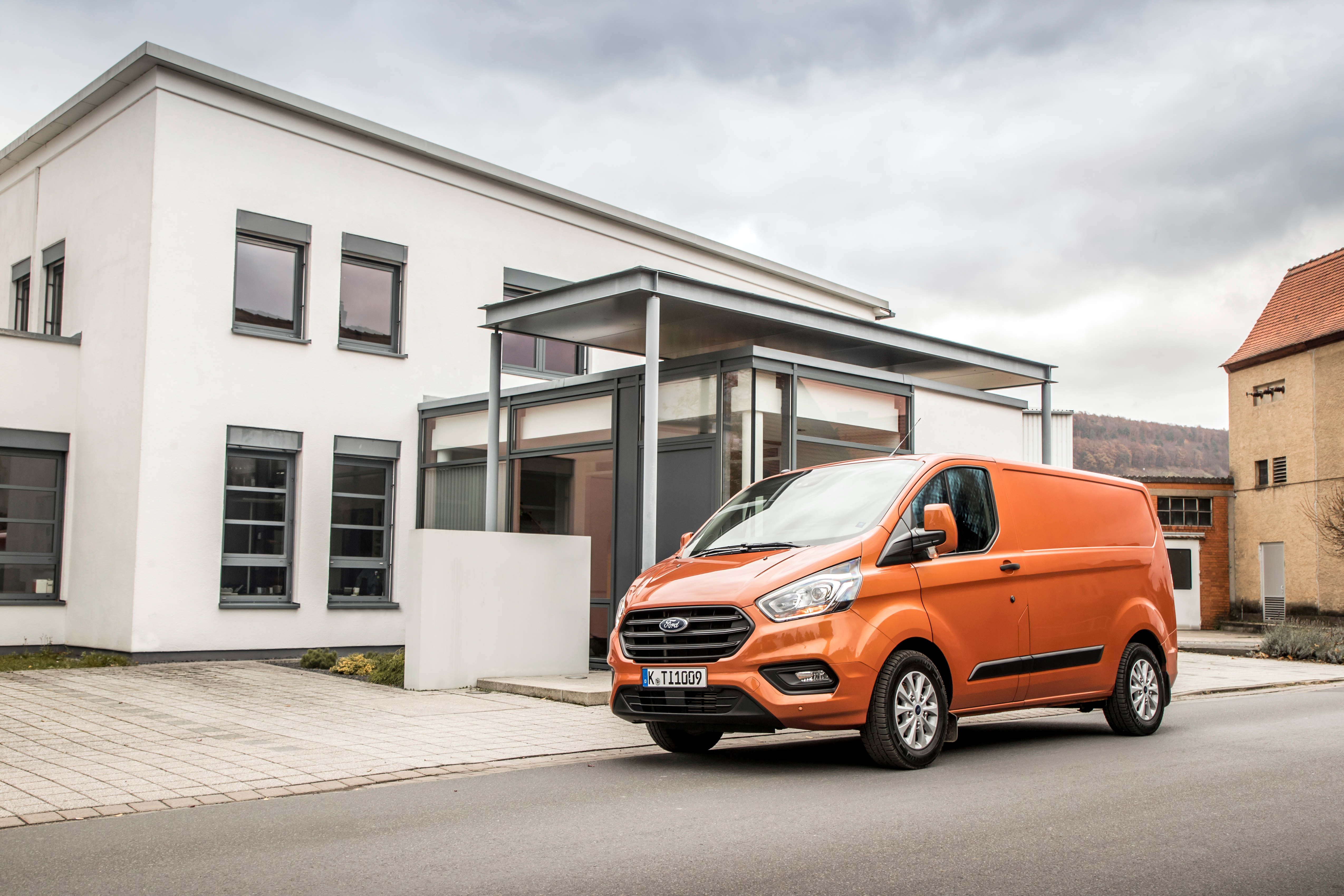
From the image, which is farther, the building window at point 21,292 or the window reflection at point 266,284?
the building window at point 21,292

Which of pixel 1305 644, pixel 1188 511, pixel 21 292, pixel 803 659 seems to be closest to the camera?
pixel 803 659

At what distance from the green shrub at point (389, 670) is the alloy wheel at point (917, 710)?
6.58 m

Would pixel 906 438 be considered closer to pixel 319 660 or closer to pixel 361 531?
pixel 319 660

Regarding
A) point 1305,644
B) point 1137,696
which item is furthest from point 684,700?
point 1305,644

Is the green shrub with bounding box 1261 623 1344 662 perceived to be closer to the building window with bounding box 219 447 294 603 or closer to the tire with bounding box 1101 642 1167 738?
the tire with bounding box 1101 642 1167 738

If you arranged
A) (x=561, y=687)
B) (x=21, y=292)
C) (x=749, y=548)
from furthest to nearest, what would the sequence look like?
(x=21, y=292), (x=561, y=687), (x=749, y=548)

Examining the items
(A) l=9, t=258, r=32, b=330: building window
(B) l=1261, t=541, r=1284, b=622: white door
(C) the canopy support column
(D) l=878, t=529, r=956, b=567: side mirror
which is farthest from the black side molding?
(B) l=1261, t=541, r=1284, b=622: white door

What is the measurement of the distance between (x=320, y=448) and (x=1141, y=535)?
11877 mm

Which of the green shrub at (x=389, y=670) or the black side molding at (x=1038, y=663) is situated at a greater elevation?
the black side molding at (x=1038, y=663)

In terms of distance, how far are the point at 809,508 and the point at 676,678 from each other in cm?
170

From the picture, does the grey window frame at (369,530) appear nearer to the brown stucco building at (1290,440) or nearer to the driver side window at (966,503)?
the driver side window at (966,503)

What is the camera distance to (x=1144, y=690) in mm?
9398

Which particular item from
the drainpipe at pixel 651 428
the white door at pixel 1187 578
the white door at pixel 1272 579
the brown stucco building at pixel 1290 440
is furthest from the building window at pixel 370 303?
the white door at pixel 1272 579

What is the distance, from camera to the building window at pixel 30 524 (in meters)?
15.9
